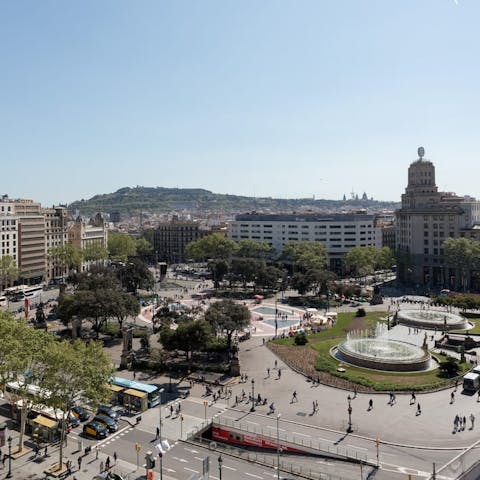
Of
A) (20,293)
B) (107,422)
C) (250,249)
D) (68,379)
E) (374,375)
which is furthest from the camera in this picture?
(250,249)

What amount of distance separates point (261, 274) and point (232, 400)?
7108cm

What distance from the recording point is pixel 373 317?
9825 cm

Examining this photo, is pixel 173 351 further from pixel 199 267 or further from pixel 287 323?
pixel 199 267

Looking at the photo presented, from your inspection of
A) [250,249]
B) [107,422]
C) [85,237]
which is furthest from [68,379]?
[85,237]

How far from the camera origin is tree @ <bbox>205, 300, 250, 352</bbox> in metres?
70.4

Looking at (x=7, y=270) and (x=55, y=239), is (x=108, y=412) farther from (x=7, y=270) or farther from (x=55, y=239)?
(x=55, y=239)

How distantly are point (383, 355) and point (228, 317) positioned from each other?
22842mm

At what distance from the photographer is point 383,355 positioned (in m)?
69.0

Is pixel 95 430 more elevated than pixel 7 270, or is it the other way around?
pixel 7 270

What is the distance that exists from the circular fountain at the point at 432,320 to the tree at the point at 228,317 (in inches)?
1462

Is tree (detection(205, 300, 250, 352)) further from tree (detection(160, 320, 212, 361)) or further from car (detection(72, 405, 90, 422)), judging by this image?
car (detection(72, 405, 90, 422))

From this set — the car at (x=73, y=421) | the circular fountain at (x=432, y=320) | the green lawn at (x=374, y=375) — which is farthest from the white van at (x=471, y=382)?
the car at (x=73, y=421)

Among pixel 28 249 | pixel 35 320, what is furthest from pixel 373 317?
pixel 28 249

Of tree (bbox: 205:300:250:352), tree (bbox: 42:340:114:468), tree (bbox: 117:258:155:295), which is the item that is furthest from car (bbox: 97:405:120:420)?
tree (bbox: 117:258:155:295)
